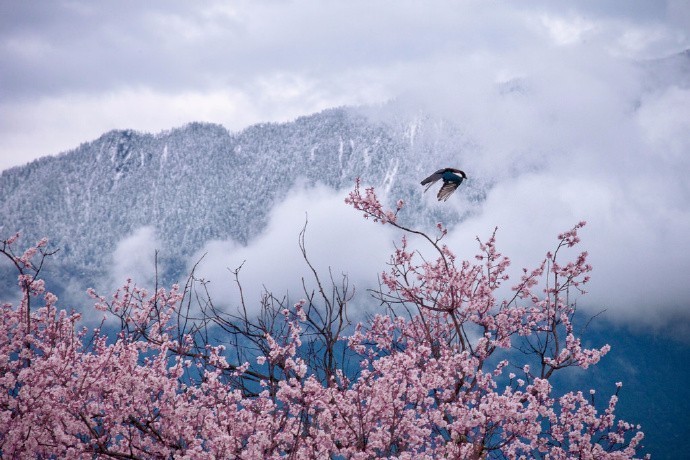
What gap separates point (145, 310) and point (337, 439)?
4.92 m

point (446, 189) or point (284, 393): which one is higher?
point (446, 189)

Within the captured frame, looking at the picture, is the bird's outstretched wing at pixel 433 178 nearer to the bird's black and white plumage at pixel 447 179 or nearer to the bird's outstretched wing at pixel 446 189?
the bird's black and white plumage at pixel 447 179

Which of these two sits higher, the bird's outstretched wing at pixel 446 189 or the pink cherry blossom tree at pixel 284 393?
the bird's outstretched wing at pixel 446 189

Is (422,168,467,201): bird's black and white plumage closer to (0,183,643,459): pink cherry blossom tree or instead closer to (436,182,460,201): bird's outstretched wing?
(436,182,460,201): bird's outstretched wing

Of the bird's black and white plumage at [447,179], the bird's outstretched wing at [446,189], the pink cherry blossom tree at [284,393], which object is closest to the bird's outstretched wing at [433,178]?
the bird's black and white plumage at [447,179]

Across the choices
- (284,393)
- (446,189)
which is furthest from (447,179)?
(284,393)

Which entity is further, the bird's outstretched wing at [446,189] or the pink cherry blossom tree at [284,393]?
the bird's outstretched wing at [446,189]

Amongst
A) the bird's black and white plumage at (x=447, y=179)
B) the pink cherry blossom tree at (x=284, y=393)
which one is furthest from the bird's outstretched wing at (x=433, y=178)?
the pink cherry blossom tree at (x=284, y=393)

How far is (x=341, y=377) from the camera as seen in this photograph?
7.52 metres

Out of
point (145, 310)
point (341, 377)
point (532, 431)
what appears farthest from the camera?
point (145, 310)

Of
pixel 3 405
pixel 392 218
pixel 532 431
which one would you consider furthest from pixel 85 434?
pixel 532 431

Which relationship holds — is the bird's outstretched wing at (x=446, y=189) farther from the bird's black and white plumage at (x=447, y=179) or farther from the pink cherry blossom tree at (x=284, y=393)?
the pink cherry blossom tree at (x=284, y=393)

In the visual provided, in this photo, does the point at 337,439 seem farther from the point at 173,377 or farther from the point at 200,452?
the point at 173,377

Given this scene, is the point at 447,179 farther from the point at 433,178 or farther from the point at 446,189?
the point at 433,178
